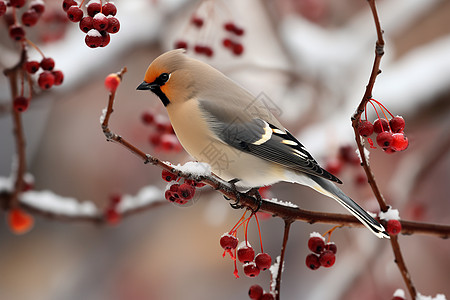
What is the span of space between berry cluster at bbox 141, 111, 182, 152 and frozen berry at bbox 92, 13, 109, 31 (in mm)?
626

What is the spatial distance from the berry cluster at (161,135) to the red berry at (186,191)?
595 mm

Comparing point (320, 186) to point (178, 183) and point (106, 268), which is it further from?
point (106, 268)

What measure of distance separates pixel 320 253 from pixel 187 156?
40.5 inches

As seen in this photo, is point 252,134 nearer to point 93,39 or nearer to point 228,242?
point 228,242

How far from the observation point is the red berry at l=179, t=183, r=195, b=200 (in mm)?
780

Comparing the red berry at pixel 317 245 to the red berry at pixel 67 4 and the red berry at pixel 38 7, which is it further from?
the red berry at pixel 38 7

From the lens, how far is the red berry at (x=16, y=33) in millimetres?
890

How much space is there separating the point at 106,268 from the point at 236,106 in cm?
239

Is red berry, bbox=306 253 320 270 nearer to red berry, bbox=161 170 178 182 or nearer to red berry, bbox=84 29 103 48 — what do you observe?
red berry, bbox=161 170 178 182

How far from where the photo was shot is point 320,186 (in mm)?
1062

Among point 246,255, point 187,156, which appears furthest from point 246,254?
point 187,156

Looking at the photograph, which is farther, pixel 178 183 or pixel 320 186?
pixel 320 186

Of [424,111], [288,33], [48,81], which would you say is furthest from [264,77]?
[48,81]

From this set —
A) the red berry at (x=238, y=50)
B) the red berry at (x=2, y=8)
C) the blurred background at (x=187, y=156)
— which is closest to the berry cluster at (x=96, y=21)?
the red berry at (x=2, y=8)
